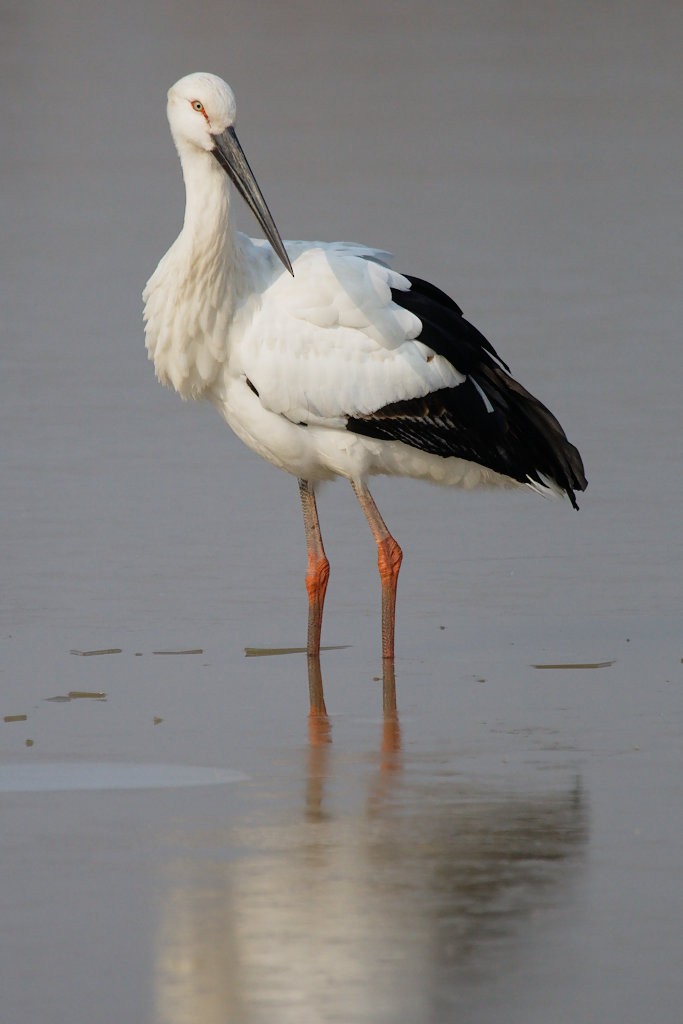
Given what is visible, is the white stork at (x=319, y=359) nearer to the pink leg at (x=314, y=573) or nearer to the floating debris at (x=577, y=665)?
the pink leg at (x=314, y=573)

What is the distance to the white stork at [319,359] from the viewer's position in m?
8.77

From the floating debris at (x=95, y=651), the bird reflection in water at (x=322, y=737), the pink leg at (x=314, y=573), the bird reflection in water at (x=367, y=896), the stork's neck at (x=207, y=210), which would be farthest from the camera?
the stork's neck at (x=207, y=210)

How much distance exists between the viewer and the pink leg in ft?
28.6

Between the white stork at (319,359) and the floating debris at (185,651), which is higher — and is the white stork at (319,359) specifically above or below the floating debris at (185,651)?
above

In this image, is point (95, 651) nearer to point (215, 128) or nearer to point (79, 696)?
point (79, 696)

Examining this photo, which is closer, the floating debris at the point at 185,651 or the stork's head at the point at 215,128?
the floating debris at the point at 185,651

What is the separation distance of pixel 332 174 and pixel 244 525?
10.6 metres

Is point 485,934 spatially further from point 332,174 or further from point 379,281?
point 332,174

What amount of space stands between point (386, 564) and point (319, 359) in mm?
836

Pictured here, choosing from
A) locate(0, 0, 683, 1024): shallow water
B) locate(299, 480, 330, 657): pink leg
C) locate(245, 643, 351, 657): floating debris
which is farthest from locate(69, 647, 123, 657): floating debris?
locate(299, 480, 330, 657): pink leg

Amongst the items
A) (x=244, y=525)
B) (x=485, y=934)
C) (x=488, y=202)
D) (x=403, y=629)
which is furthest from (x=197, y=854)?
(x=488, y=202)

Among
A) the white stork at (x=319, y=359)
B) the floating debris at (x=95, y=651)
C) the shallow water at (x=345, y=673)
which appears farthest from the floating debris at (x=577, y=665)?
the floating debris at (x=95, y=651)

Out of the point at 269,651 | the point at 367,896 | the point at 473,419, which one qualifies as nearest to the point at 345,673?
the point at 269,651

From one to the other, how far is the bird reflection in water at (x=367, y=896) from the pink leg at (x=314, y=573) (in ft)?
5.56
